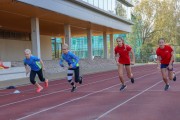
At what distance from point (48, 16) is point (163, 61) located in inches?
804

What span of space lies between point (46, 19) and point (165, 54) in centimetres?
2249

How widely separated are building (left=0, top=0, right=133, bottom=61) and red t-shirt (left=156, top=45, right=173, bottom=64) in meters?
13.1

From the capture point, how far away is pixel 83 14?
113ft

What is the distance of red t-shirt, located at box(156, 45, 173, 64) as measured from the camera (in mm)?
12164

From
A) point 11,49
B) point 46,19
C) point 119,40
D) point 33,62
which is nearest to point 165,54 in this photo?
point 119,40

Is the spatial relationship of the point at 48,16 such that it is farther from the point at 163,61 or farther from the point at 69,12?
the point at 163,61

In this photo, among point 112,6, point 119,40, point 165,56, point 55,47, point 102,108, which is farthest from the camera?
point 55,47

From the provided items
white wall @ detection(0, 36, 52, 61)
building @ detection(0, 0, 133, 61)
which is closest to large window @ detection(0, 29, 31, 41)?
building @ detection(0, 0, 133, 61)

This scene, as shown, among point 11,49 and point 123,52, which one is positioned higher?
point 11,49

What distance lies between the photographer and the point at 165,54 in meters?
12.2

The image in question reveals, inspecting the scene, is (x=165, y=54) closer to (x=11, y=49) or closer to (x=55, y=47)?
(x=11, y=49)

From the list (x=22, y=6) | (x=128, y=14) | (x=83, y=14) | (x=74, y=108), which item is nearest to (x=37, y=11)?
(x=22, y=6)

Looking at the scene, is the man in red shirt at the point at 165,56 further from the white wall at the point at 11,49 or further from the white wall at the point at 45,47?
the white wall at the point at 45,47

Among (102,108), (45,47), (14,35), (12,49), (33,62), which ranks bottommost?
(102,108)
